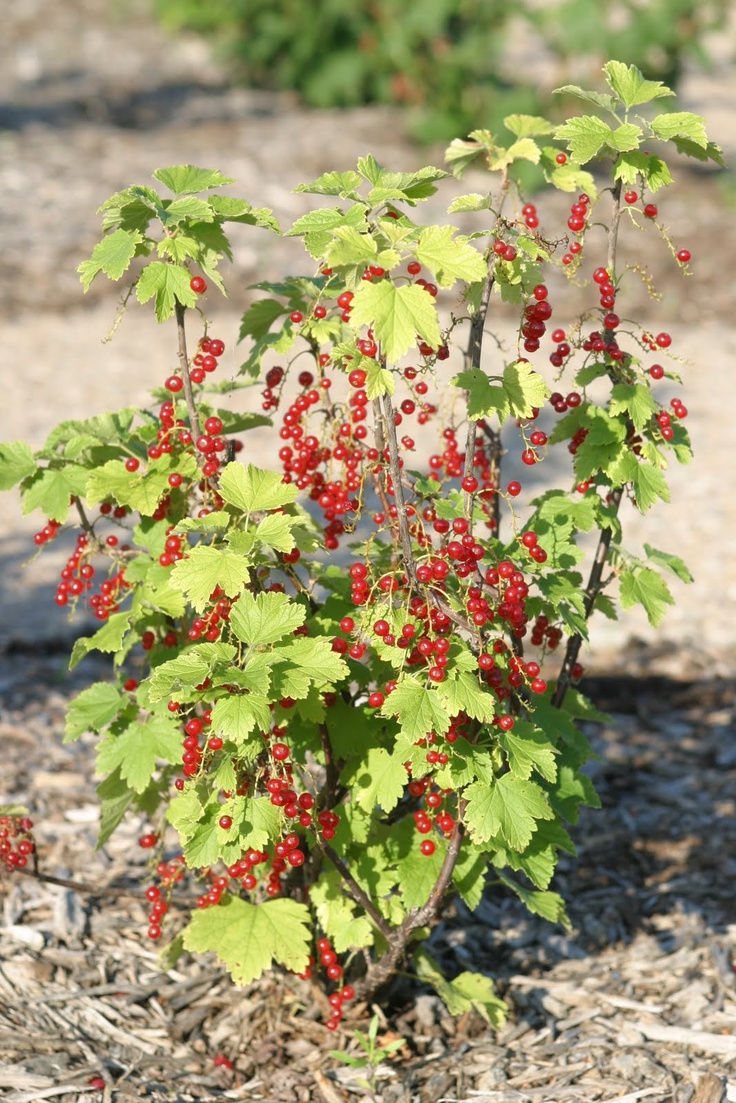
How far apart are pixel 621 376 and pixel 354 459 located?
2.35 ft

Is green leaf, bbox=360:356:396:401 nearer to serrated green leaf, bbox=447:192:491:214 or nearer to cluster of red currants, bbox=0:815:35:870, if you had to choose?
serrated green leaf, bbox=447:192:491:214

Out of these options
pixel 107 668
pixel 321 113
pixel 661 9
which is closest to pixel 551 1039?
pixel 107 668

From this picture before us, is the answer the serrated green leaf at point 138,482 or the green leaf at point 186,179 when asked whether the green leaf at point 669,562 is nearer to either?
the serrated green leaf at point 138,482

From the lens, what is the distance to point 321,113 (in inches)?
579

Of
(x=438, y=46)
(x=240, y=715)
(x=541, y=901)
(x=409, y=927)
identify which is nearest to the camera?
(x=240, y=715)

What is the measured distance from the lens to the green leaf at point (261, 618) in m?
2.75

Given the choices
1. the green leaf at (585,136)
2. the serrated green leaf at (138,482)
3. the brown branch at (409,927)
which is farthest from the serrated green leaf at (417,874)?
the green leaf at (585,136)

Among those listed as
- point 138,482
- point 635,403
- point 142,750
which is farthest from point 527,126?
point 142,750

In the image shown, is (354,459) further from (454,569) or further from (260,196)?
(260,196)

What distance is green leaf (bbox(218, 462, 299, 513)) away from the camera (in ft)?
9.35

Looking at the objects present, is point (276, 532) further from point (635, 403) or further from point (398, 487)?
point (635, 403)

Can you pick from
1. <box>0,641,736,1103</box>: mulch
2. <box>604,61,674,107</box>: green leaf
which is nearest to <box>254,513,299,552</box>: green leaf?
<box>604,61,674,107</box>: green leaf

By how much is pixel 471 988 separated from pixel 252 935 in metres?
0.79

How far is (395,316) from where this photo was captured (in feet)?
8.07
